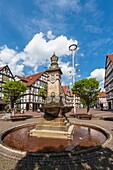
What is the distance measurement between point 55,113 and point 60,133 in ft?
4.85

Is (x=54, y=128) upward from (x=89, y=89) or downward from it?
downward

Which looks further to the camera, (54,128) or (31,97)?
(31,97)

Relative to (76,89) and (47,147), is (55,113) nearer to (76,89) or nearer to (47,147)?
(47,147)

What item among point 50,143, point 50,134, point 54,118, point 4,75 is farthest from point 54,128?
point 4,75

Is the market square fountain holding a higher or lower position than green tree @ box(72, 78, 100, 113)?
lower

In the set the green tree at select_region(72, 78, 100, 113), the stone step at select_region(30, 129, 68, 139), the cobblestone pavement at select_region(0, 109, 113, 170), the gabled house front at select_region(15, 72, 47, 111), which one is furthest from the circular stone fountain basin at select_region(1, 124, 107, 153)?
the gabled house front at select_region(15, 72, 47, 111)

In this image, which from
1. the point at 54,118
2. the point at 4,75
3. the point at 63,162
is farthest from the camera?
the point at 4,75

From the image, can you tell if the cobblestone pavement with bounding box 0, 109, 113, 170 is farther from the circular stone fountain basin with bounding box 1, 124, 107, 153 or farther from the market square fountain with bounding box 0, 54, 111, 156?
the circular stone fountain basin with bounding box 1, 124, 107, 153

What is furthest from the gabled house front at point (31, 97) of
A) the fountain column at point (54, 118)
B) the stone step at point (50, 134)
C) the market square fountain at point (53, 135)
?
the stone step at point (50, 134)

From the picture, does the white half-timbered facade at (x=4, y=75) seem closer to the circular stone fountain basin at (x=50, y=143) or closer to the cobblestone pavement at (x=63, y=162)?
the circular stone fountain basin at (x=50, y=143)

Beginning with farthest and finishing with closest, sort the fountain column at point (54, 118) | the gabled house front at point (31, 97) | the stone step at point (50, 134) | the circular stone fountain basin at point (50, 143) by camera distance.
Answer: the gabled house front at point (31, 97) → the fountain column at point (54, 118) → the stone step at point (50, 134) → the circular stone fountain basin at point (50, 143)

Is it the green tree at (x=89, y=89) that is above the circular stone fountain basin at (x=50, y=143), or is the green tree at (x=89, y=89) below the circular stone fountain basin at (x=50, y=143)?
above

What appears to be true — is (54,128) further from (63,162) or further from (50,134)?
(63,162)

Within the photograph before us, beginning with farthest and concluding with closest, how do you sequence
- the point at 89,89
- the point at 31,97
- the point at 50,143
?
1. the point at 31,97
2. the point at 89,89
3. the point at 50,143
